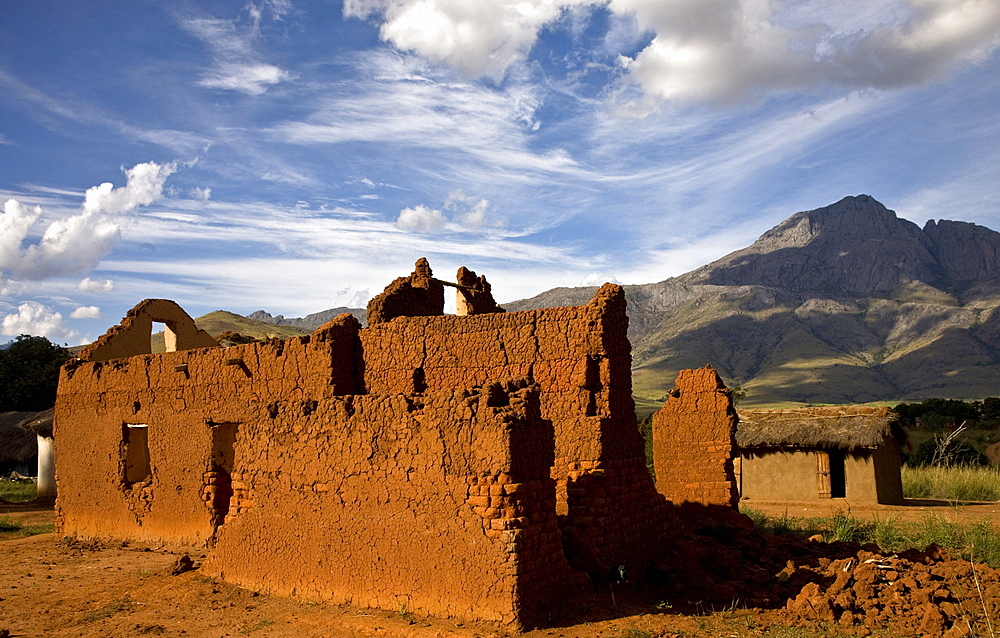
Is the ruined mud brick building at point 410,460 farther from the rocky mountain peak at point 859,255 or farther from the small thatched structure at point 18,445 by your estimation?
the rocky mountain peak at point 859,255

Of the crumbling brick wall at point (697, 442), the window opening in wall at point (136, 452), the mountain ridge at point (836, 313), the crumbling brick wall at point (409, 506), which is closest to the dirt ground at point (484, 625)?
the crumbling brick wall at point (409, 506)

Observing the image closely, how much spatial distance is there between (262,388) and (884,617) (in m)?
8.08

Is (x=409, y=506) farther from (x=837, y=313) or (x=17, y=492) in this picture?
(x=837, y=313)

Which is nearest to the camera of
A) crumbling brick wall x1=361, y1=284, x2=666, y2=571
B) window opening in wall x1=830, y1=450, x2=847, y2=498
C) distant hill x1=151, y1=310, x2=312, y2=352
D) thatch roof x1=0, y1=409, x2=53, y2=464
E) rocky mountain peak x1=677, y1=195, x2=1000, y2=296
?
crumbling brick wall x1=361, y1=284, x2=666, y2=571

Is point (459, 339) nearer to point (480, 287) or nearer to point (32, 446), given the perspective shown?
point (480, 287)

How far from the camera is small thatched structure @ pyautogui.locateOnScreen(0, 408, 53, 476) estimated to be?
25.0 meters

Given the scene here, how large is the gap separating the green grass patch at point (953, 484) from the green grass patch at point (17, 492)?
23544mm

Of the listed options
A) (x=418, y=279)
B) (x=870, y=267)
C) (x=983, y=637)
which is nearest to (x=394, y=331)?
(x=418, y=279)

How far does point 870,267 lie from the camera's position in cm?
13975

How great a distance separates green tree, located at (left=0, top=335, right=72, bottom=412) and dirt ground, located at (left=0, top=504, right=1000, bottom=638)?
22859 mm

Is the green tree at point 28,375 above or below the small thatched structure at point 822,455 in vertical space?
above

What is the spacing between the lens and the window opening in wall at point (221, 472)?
10938 mm

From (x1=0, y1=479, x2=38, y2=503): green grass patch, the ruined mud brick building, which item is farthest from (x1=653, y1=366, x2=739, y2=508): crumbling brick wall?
(x1=0, y1=479, x2=38, y2=503): green grass patch

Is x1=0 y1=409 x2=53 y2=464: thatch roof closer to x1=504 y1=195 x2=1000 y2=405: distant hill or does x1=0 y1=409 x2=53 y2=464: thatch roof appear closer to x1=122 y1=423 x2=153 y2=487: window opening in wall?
x1=122 y1=423 x2=153 y2=487: window opening in wall
